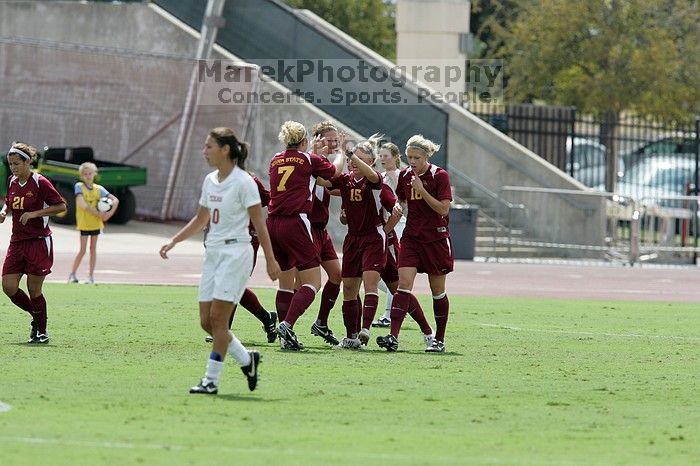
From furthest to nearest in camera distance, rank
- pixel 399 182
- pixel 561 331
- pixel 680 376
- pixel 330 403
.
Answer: pixel 561 331
pixel 399 182
pixel 680 376
pixel 330 403

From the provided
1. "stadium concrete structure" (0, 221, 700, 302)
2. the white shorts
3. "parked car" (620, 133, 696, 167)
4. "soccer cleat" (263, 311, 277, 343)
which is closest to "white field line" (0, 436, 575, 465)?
the white shorts

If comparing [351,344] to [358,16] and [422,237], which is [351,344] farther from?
[358,16]

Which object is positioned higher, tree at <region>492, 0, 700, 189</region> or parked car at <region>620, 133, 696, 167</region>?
tree at <region>492, 0, 700, 189</region>

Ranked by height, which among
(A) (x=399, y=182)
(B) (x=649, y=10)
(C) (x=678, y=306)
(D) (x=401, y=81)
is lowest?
(C) (x=678, y=306)

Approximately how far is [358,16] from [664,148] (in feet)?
32.5

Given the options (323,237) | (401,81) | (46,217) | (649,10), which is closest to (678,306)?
(323,237)

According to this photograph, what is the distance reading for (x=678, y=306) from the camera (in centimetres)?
2012

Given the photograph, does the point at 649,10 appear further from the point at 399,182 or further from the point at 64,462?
the point at 64,462

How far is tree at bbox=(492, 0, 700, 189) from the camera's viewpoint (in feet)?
122

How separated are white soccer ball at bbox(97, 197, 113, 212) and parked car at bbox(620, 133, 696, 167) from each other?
58.2 feet

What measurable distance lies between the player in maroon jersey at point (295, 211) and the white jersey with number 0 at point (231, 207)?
2621 millimetres

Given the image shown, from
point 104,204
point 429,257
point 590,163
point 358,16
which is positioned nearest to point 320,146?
point 429,257

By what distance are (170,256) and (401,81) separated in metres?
7.35

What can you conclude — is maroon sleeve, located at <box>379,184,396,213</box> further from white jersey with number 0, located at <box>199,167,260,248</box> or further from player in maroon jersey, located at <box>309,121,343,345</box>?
white jersey with number 0, located at <box>199,167,260,248</box>
